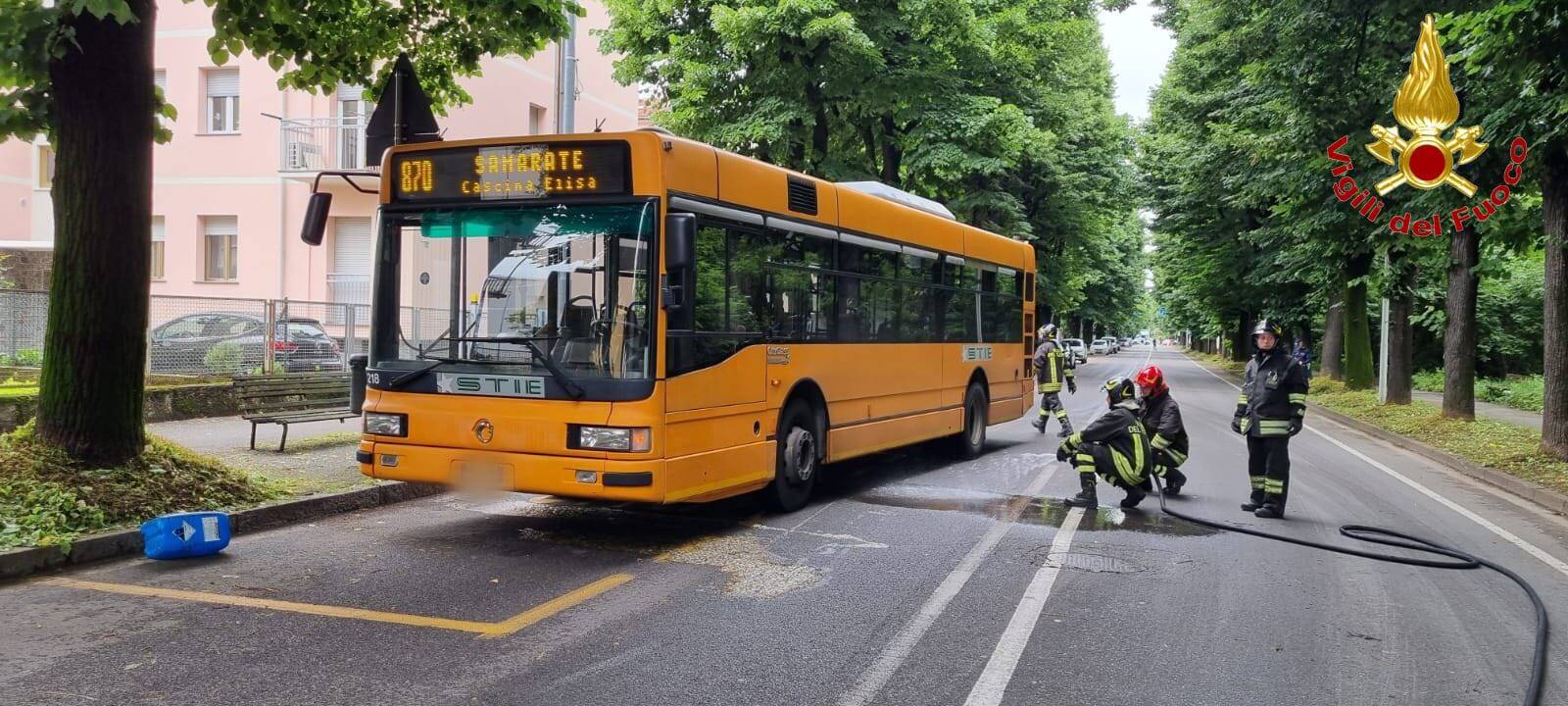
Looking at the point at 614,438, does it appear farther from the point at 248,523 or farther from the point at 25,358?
the point at 25,358

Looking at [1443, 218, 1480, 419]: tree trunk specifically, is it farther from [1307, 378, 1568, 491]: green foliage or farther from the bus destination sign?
the bus destination sign

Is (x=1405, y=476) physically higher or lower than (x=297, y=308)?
lower

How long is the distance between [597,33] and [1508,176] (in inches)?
717

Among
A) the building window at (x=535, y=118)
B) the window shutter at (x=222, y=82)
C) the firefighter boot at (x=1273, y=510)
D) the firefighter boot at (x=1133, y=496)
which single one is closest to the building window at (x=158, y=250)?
the window shutter at (x=222, y=82)

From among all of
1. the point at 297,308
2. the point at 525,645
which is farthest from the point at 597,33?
the point at 525,645

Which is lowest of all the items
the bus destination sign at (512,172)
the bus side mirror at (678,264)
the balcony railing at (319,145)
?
the bus side mirror at (678,264)

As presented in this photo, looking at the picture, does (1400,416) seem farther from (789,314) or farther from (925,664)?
(925,664)

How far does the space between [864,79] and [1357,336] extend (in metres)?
14.4

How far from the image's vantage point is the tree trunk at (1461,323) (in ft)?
56.0

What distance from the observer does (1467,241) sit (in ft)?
56.1

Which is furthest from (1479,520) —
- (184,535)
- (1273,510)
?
(184,535)

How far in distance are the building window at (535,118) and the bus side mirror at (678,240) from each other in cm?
2393

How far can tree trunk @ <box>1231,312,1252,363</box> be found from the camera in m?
46.1

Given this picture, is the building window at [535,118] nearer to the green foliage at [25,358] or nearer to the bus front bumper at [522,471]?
the green foliage at [25,358]
